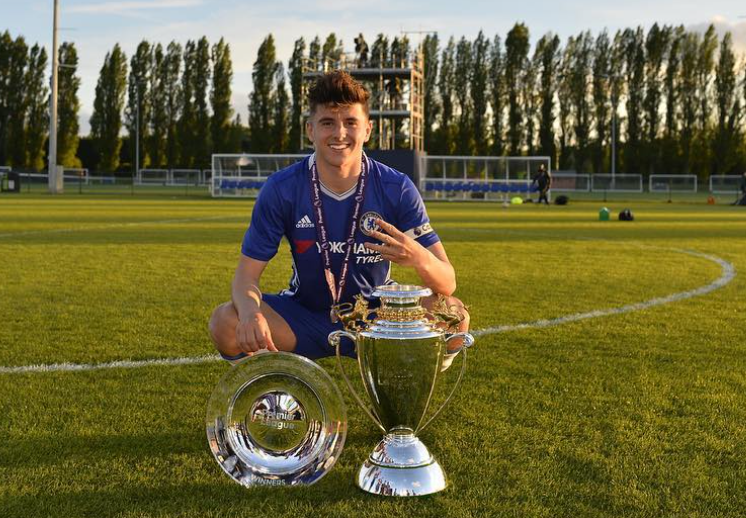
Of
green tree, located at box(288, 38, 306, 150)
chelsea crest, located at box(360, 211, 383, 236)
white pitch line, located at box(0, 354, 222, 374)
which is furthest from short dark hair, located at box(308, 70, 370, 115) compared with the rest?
green tree, located at box(288, 38, 306, 150)

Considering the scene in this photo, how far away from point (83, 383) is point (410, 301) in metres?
2.27

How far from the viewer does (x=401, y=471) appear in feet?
9.91

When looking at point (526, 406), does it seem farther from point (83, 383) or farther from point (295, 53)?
point (295, 53)

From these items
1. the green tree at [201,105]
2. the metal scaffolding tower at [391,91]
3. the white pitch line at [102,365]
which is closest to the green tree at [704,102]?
the metal scaffolding tower at [391,91]

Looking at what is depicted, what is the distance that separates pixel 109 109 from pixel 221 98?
902 cm

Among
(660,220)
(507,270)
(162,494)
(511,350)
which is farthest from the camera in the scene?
(660,220)

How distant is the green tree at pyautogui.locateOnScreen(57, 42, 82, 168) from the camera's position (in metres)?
65.5

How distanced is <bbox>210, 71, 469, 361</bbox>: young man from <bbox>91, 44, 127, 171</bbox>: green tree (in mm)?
66414

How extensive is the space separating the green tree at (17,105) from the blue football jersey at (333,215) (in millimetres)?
66687

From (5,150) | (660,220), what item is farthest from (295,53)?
(660,220)

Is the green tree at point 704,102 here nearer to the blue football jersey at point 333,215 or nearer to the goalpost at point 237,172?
the goalpost at point 237,172

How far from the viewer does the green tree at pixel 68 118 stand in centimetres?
6550

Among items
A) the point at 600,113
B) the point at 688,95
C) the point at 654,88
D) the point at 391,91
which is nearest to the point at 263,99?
the point at 391,91

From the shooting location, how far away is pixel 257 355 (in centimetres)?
312
